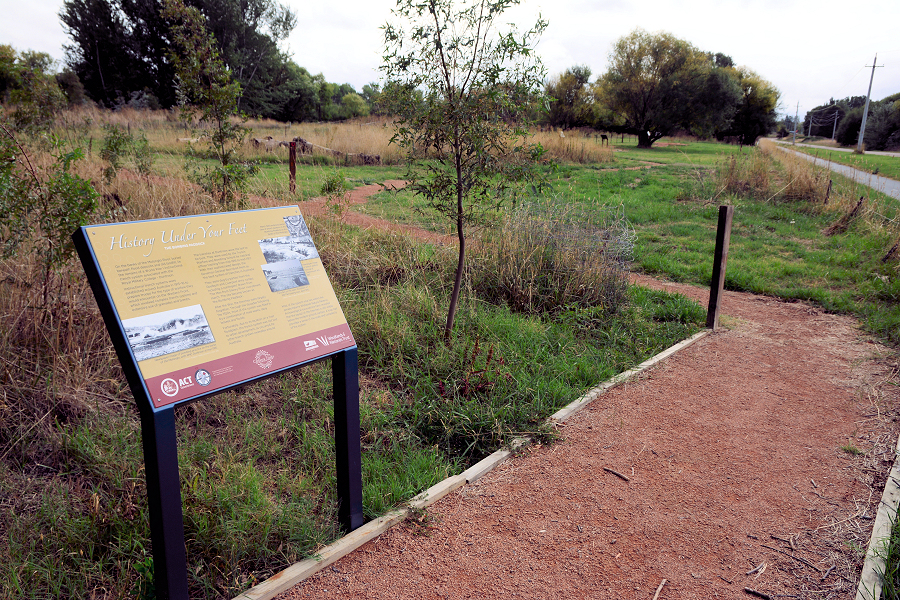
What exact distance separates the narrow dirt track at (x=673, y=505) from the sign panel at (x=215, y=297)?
104 centimetres

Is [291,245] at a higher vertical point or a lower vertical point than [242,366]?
higher

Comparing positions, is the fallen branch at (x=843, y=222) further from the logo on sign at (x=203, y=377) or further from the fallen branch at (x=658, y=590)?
the logo on sign at (x=203, y=377)

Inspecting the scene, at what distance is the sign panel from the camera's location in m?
1.83

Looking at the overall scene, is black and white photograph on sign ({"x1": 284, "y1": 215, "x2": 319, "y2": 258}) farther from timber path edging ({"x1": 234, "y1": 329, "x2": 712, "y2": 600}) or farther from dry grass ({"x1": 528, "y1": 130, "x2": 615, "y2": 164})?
dry grass ({"x1": 528, "y1": 130, "x2": 615, "y2": 164})

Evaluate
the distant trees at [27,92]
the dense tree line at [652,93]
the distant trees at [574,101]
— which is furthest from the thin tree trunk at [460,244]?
the distant trees at [574,101]

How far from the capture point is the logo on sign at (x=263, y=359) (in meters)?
2.12

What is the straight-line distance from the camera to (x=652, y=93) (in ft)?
147

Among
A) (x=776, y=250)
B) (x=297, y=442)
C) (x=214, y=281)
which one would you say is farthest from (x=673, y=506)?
(x=776, y=250)

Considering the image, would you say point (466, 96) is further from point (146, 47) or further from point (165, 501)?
point (146, 47)

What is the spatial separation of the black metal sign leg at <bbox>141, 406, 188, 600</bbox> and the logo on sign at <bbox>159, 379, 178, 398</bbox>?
0.05m

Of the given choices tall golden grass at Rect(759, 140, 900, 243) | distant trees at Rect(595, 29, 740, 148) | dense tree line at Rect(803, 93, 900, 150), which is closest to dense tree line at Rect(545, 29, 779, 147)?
distant trees at Rect(595, 29, 740, 148)

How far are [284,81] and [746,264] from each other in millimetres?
42695

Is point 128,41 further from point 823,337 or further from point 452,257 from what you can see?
point 823,337

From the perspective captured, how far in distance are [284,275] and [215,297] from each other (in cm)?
36
